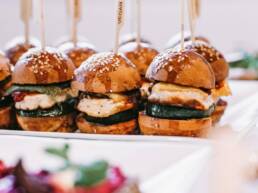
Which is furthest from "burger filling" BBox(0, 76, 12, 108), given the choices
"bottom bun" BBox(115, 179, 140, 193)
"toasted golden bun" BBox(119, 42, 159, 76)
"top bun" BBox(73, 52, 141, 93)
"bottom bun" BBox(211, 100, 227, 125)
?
"bottom bun" BBox(115, 179, 140, 193)

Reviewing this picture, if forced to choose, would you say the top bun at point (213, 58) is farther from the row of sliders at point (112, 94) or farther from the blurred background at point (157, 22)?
the blurred background at point (157, 22)

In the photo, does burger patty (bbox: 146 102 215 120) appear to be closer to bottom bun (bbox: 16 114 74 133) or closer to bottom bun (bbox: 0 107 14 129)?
bottom bun (bbox: 16 114 74 133)

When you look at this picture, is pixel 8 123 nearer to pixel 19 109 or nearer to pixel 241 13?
pixel 19 109

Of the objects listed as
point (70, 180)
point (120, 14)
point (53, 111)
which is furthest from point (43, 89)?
point (70, 180)

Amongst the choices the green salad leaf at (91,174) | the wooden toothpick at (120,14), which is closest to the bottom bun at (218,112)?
the wooden toothpick at (120,14)

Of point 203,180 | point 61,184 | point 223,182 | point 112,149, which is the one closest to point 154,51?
point 112,149

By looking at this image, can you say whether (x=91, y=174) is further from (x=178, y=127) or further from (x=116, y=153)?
(x=178, y=127)
